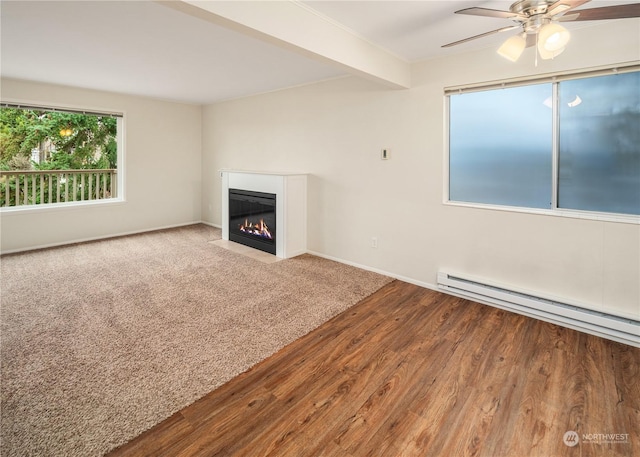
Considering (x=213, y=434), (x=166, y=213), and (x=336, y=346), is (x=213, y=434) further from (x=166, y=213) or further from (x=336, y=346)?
(x=166, y=213)

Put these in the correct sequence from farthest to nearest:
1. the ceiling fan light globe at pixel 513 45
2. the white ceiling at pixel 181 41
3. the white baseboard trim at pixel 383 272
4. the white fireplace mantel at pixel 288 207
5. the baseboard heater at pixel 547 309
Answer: the white fireplace mantel at pixel 288 207
the white baseboard trim at pixel 383 272
the baseboard heater at pixel 547 309
the white ceiling at pixel 181 41
the ceiling fan light globe at pixel 513 45

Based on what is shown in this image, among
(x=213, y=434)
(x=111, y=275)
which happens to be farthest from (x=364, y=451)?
(x=111, y=275)

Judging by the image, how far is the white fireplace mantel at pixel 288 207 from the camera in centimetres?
445

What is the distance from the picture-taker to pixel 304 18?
2326 mm

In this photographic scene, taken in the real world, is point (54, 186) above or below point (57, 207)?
above

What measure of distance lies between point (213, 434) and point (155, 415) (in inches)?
14.2

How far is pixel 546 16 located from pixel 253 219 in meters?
4.08

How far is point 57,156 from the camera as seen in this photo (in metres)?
5.30

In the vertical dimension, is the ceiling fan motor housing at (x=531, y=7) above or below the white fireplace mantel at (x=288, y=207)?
above

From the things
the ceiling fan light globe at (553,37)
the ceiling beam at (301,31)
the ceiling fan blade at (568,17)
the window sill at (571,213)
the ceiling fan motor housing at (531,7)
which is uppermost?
the ceiling beam at (301,31)

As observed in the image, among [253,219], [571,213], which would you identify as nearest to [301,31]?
[571,213]

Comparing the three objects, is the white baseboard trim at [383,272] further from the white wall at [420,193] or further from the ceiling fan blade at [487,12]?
the ceiling fan blade at [487,12]

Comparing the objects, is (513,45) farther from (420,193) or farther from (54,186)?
(54,186)

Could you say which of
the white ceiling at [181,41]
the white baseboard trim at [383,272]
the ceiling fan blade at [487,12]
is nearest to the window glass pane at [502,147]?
the white ceiling at [181,41]
